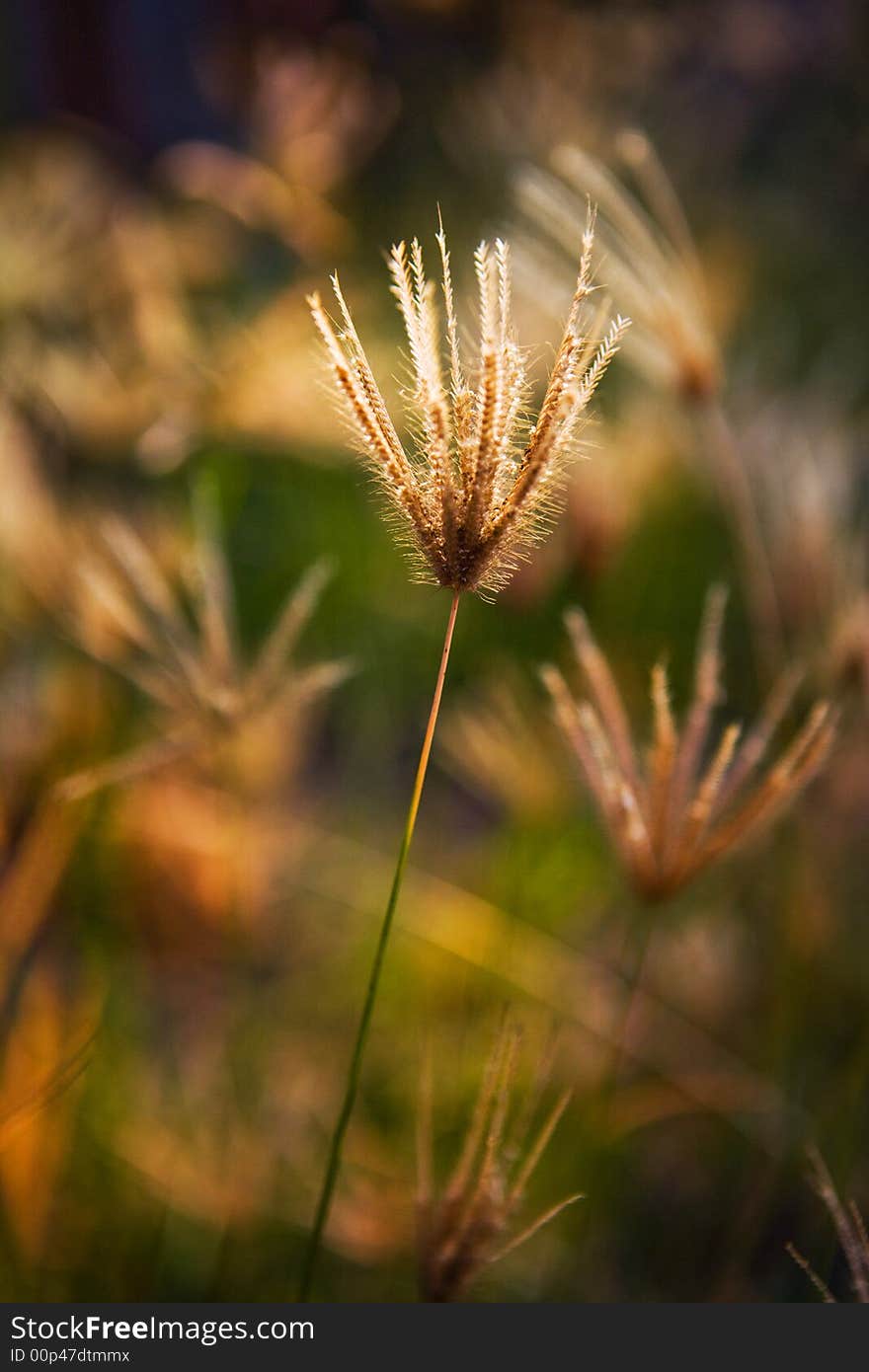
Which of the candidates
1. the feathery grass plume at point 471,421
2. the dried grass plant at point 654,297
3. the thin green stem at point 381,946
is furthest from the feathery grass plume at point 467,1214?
the dried grass plant at point 654,297

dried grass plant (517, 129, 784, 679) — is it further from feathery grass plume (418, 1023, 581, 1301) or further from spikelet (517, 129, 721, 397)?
feathery grass plume (418, 1023, 581, 1301)

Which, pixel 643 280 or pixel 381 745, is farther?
pixel 381 745

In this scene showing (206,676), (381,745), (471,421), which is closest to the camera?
(471,421)

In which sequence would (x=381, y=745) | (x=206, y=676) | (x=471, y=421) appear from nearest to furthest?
(x=471, y=421) < (x=206, y=676) < (x=381, y=745)

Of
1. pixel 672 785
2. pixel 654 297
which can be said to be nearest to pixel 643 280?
pixel 654 297

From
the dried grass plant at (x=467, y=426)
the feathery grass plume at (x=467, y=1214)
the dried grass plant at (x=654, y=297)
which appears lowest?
the feathery grass plume at (x=467, y=1214)

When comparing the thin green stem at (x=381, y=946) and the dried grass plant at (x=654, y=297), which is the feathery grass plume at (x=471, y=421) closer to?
the thin green stem at (x=381, y=946)

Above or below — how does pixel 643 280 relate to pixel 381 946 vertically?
above

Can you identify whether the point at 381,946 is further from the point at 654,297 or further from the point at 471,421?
the point at 654,297

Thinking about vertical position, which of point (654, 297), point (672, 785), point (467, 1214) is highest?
point (654, 297)

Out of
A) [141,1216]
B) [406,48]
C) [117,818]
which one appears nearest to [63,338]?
[117,818]
